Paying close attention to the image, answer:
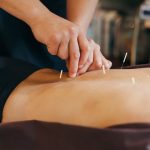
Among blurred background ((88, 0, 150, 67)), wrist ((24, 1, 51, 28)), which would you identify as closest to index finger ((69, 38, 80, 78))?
wrist ((24, 1, 51, 28))

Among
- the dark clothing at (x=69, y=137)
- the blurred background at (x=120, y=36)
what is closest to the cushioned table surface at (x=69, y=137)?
the dark clothing at (x=69, y=137)

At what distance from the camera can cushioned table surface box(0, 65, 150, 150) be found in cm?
64

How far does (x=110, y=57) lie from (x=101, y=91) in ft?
7.23

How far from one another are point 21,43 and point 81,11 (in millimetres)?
240

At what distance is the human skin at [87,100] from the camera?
2.41 ft

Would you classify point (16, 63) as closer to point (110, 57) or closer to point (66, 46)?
point (66, 46)

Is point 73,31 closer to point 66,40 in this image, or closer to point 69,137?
point 66,40

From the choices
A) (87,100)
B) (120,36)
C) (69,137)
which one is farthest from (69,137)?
(120,36)

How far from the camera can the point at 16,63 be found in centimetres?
105

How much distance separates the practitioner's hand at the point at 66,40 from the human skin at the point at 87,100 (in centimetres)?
5

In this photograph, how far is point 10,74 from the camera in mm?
997

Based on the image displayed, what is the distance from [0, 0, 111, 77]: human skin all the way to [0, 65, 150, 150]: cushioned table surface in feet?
0.86

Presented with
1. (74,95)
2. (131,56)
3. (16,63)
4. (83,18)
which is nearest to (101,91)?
(74,95)

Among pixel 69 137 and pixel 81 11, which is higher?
pixel 81 11
